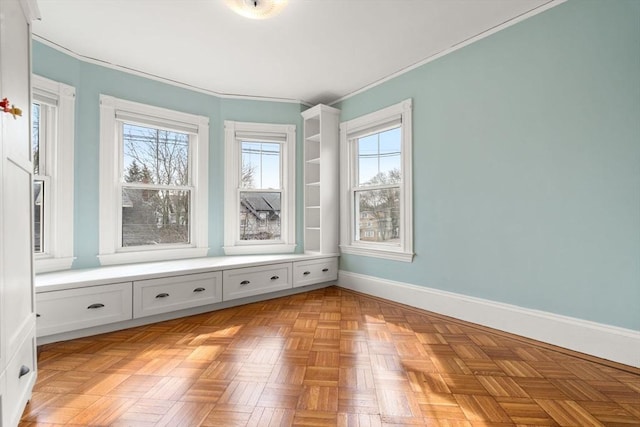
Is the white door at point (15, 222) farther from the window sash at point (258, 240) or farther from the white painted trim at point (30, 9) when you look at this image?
the window sash at point (258, 240)

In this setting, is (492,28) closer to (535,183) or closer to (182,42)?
(535,183)

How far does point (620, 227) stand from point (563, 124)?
2.79ft

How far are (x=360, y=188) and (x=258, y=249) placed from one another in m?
1.63

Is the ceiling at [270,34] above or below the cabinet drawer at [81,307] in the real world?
above

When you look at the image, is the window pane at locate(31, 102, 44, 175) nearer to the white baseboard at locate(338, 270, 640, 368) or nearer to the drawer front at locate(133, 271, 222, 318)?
the drawer front at locate(133, 271, 222, 318)

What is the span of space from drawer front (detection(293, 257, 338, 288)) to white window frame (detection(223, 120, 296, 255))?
454 millimetres

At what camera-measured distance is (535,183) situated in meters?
2.54

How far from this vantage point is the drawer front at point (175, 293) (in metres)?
2.87

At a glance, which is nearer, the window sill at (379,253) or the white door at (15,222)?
the white door at (15,222)

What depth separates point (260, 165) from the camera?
14.4ft

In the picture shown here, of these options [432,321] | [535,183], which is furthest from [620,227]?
[432,321]

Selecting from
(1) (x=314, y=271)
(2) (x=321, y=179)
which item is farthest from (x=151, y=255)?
(2) (x=321, y=179)

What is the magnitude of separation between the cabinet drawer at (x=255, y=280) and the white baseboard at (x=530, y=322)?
48.1 inches

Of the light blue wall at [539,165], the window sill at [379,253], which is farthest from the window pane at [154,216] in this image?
the light blue wall at [539,165]
